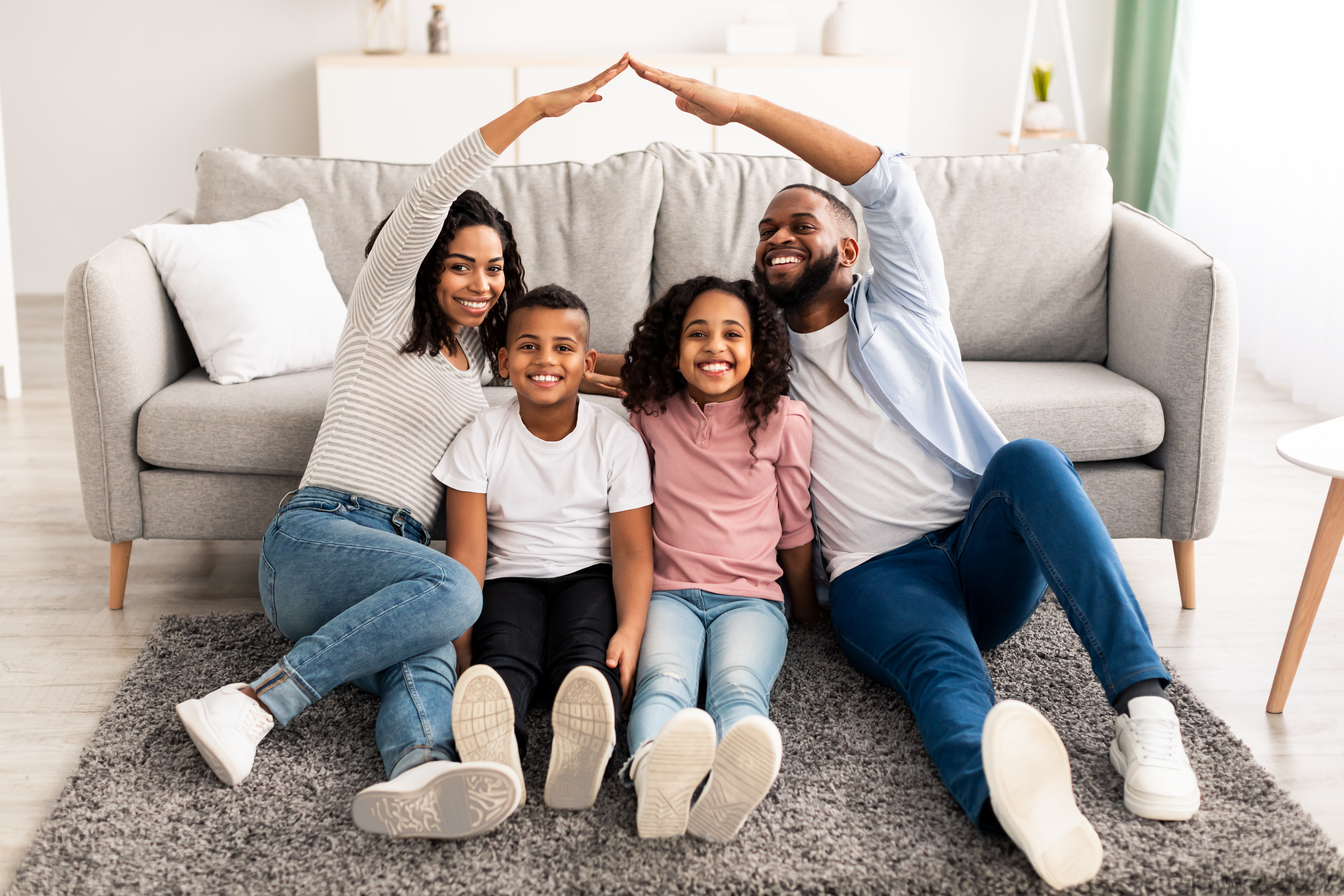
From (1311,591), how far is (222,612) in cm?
179

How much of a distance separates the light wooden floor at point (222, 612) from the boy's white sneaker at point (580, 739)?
2.10ft

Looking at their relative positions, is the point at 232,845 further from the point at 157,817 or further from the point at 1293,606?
the point at 1293,606

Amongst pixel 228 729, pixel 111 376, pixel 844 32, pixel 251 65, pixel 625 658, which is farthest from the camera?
pixel 251 65

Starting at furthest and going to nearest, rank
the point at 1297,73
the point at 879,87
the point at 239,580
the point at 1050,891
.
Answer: the point at 879,87 → the point at 1297,73 → the point at 239,580 → the point at 1050,891

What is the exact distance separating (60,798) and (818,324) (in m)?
1.27

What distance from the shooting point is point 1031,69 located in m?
4.75

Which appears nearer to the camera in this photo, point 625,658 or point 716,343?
point 625,658

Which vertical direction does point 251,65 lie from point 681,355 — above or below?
above

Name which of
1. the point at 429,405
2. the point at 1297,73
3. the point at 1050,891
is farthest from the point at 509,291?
the point at 1297,73

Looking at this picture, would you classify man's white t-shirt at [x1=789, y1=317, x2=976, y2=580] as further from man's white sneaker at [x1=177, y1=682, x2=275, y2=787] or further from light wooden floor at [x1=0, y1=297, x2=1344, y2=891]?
man's white sneaker at [x1=177, y1=682, x2=275, y2=787]

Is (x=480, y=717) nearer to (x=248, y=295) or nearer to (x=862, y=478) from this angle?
(x=862, y=478)

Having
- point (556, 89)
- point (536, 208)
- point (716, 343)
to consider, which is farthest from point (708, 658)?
point (556, 89)

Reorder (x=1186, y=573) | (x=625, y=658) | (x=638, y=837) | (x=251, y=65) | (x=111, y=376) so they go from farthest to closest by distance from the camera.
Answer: (x=251, y=65) < (x=1186, y=573) < (x=111, y=376) < (x=625, y=658) < (x=638, y=837)

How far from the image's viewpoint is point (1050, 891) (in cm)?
122
